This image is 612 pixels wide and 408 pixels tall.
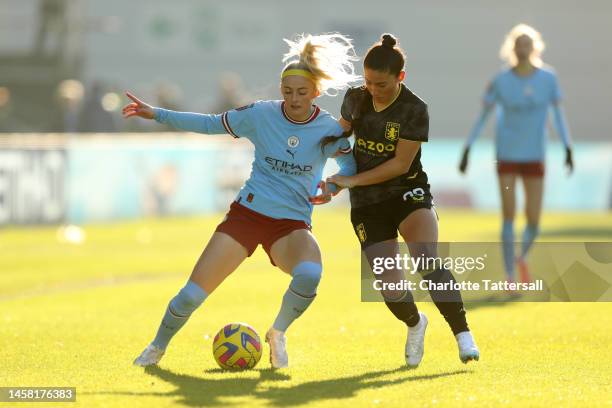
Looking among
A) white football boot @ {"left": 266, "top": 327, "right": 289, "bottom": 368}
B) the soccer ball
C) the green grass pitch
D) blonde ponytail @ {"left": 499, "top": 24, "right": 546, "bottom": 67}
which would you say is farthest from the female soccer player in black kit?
blonde ponytail @ {"left": 499, "top": 24, "right": 546, "bottom": 67}

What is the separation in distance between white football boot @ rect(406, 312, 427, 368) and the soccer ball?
98 centimetres

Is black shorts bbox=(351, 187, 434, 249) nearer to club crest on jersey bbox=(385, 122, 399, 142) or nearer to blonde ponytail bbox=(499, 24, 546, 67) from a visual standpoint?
club crest on jersey bbox=(385, 122, 399, 142)

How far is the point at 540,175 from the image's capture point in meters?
13.4

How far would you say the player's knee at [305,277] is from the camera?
8.36 metres

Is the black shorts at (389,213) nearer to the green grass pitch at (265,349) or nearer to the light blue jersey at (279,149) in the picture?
the light blue jersey at (279,149)

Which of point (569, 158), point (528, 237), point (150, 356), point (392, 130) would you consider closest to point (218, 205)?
point (528, 237)

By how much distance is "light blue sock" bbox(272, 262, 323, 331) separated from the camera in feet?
27.5

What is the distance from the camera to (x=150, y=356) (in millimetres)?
8648

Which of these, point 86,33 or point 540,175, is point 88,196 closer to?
point 540,175

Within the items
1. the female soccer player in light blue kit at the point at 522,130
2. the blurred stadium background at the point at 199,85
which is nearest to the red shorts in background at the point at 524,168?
the female soccer player in light blue kit at the point at 522,130

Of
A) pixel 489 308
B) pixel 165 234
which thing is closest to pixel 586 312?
pixel 489 308

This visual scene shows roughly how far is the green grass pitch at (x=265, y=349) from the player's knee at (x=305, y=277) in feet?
1.69

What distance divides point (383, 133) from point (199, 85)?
115 feet

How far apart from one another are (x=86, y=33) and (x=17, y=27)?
603 cm
